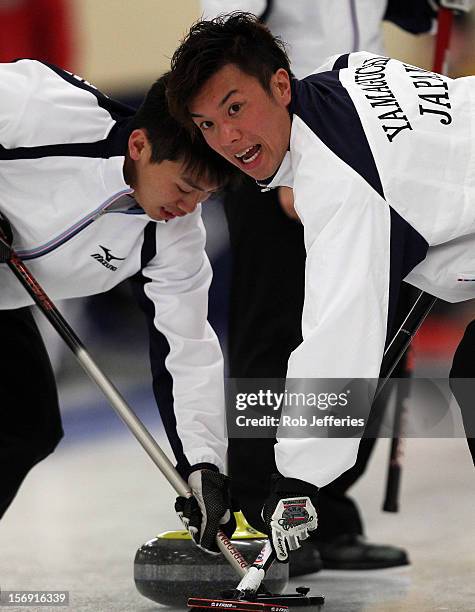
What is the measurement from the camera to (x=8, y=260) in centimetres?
219

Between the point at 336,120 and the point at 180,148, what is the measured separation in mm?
407

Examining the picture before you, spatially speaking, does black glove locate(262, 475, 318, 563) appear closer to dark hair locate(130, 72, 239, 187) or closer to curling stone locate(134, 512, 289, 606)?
curling stone locate(134, 512, 289, 606)

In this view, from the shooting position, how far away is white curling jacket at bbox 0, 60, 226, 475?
6.93 feet

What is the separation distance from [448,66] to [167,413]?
1.26 meters

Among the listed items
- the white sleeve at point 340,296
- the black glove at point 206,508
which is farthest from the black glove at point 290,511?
the black glove at point 206,508

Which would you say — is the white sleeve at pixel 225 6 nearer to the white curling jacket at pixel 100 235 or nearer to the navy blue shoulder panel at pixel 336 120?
the white curling jacket at pixel 100 235

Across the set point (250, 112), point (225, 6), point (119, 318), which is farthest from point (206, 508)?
point (119, 318)

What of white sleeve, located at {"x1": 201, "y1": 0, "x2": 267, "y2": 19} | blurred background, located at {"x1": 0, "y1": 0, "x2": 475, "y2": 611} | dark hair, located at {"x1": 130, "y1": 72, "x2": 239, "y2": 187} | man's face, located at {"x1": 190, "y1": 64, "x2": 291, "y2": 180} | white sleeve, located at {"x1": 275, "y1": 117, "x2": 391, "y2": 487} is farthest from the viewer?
blurred background, located at {"x1": 0, "y1": 0, "x2": 475, "y2": 611}

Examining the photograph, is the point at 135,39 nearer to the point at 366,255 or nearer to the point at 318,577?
the point at 318,577

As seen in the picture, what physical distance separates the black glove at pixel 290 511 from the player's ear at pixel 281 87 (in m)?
0.54

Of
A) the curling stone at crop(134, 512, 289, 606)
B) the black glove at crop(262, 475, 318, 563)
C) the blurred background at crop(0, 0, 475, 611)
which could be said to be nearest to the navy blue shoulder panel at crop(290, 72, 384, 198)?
the black glove at crop(262, 475, 318, 563)

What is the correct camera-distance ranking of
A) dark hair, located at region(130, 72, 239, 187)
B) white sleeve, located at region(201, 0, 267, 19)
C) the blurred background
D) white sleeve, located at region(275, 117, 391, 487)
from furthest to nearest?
the blurred background < white sleeve, located at region(201, 0, 267, 19) < dark hair, located at region(130, 72, 239, 187) < white sleeve, located at region(275, 117, 391, 487)

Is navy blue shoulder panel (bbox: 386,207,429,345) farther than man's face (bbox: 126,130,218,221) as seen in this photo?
No

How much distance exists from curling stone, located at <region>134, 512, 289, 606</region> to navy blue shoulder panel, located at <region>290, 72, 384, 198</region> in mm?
799
